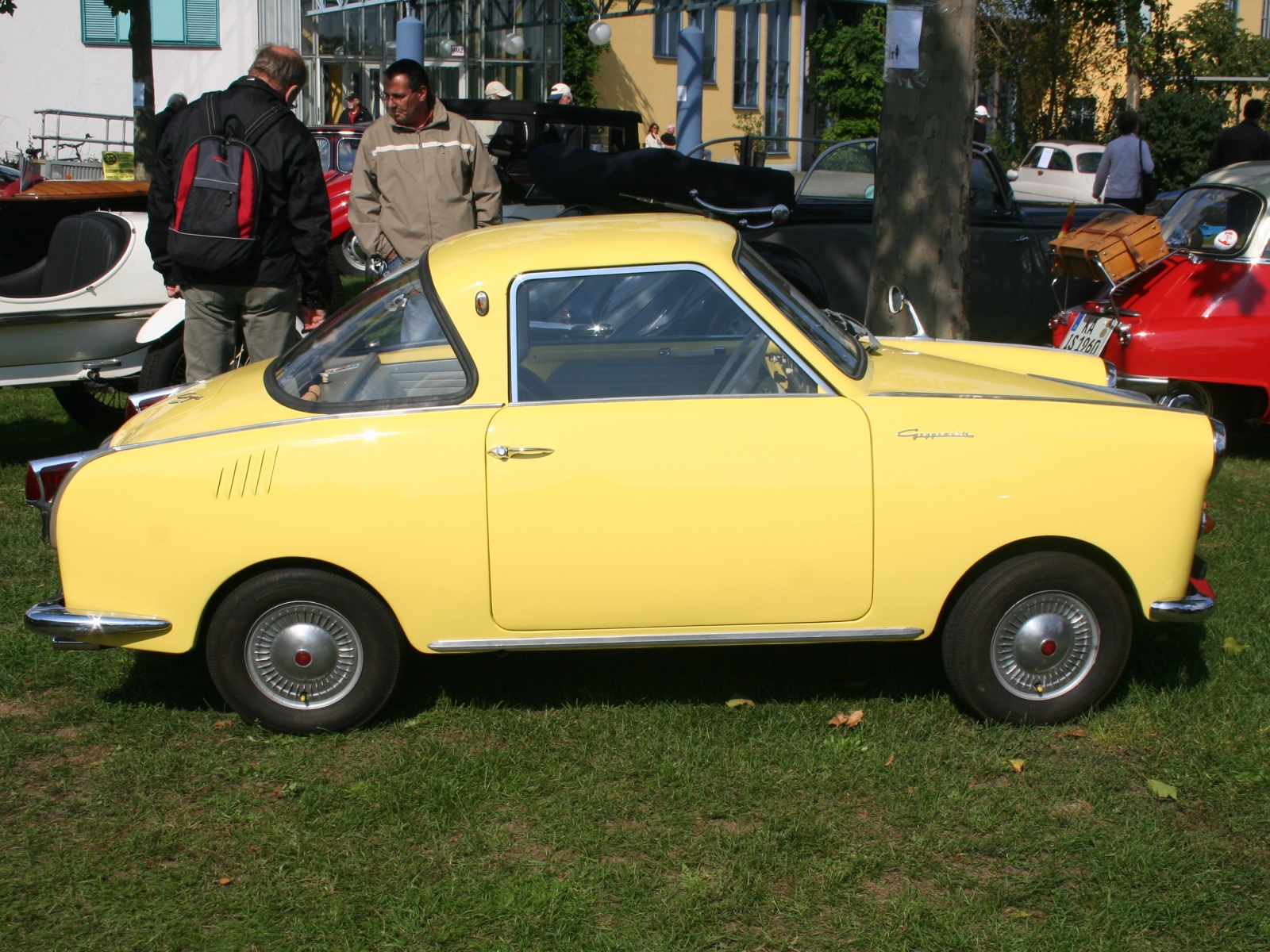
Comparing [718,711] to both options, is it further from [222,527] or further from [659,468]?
[222,527]

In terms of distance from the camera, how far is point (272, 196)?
18.1 feet

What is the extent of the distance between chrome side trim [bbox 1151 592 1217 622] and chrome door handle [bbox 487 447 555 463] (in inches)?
76.5

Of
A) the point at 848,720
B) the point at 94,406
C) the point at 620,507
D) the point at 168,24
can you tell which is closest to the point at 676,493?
the point at 620,507

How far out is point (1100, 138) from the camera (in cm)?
3225

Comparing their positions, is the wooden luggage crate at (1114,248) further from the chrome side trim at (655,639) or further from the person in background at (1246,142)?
the person in background at (1246,142)

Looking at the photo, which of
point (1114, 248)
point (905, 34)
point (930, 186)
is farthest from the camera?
point (1114, 248)

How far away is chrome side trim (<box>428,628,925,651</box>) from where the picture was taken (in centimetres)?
395

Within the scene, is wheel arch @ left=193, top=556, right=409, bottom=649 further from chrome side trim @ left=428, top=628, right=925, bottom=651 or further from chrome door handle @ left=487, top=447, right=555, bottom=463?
chrome door handle @ left=487, top=447, right=555, bottom=463

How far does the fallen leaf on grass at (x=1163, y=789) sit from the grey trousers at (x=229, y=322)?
3964 millimetres

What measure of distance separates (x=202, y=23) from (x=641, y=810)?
80.3 ft

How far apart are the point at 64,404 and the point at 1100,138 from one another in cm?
2987

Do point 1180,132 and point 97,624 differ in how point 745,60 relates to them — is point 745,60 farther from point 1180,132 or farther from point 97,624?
point 97,624

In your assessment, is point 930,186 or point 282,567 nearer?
point 282,567

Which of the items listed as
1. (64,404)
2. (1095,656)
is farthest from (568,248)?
(64,404)
